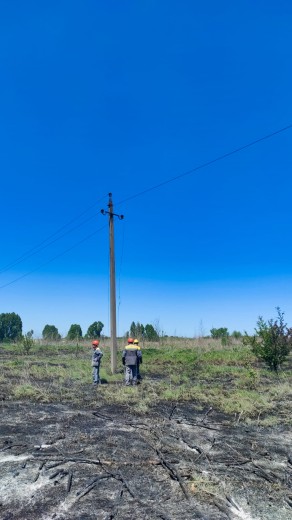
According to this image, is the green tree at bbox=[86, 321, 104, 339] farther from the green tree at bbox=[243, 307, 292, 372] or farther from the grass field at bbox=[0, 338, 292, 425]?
the green tree at bbox=[243, 307, 292, 372]

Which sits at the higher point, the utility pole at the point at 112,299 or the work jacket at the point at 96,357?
the utility pole at the point at 112,299

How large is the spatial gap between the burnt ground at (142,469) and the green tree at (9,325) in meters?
44.4

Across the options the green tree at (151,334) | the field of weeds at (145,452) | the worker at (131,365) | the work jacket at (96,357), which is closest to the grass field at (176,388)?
the field of weeds at (145,452)

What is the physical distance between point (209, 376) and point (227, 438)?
9.07m

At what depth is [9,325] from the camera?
2019 inches

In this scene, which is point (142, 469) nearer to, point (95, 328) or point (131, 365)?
point (131, 365)

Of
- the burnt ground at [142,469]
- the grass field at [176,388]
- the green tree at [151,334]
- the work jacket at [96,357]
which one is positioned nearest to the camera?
the burnt ground at [142,469]

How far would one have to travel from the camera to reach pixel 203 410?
10531 mm

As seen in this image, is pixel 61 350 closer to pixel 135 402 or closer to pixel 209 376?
pixel 209 376

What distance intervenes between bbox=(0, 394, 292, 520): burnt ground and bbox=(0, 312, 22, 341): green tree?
146 ft

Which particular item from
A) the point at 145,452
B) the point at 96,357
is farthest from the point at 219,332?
the point at 145,452

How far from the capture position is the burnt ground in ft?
15.7

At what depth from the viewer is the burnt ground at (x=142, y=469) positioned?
4.79m

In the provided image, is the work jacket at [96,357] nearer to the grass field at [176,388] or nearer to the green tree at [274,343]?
the grass field at [176,388]
